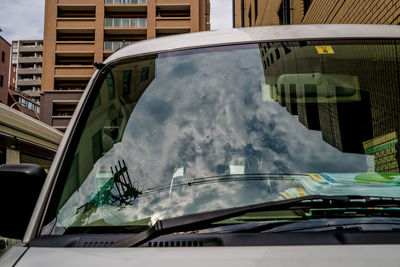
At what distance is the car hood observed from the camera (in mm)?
1213

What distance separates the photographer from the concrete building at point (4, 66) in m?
50.3

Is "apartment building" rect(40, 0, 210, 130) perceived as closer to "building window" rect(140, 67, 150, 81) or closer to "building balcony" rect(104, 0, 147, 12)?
"building balcony" rect(104, 0, 147, 12)

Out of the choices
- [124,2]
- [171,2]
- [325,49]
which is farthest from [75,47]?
[325,49]

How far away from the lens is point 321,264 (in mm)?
1203

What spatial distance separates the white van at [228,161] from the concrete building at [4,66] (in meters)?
52.2

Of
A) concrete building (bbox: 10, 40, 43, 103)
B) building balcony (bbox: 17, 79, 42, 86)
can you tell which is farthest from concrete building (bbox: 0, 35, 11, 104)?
building balcony (bbox: 17, 79, 42, 86)

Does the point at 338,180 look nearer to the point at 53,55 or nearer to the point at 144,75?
the point at 144,75

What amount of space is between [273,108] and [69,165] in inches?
32.7

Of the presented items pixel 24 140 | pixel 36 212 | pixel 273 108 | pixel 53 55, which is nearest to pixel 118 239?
pixel 36 212

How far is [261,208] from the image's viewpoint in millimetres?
1515

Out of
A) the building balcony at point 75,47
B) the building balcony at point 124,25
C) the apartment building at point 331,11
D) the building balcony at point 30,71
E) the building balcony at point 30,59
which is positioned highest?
the building balcony at point 30,59

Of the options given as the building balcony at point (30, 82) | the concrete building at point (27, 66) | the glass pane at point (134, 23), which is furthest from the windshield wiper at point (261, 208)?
the building balcony at point (30, 82)

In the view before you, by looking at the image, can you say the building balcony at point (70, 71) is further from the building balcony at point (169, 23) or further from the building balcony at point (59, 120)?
the building balcony at point (169, 23)

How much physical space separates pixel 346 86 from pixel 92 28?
1903 inches
